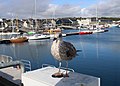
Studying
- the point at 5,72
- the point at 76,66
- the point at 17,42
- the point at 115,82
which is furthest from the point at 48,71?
the point at 17,42

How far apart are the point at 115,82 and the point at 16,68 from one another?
9.43m

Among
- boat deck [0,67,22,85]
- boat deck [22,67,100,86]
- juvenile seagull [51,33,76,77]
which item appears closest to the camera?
boat deck [22,67,100,86]

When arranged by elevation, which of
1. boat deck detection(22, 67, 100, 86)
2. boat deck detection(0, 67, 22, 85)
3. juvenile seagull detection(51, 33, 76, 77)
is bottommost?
boat deck detection(0, 67, 22, 85)

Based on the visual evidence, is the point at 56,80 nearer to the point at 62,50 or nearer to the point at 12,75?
the point at 62,50

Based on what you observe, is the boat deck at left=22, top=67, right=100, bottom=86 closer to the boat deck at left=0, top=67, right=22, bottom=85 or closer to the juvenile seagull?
the juvenile seagull

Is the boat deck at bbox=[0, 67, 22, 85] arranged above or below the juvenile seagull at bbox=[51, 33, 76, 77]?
below

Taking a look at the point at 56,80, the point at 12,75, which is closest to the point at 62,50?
the point at 56,80

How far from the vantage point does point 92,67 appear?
24.6m

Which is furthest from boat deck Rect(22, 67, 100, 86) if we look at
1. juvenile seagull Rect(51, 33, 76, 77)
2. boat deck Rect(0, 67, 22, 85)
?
boat deck Rect(0, 67, 22, 85)

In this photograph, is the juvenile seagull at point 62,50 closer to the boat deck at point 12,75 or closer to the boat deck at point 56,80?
the boat deck at point 56,80

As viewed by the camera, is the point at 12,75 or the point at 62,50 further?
the point at 12,75

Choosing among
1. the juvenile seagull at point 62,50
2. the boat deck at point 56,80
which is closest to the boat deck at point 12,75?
the boat deck at point 56,80

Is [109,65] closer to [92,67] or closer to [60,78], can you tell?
[92,67]

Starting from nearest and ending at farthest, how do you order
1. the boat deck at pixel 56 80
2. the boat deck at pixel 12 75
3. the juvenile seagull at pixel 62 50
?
1. the boat deck at pixel 56 80
2. the juvenile seagull at pixel 62 50
3. the boat deck at pixel 12 75
